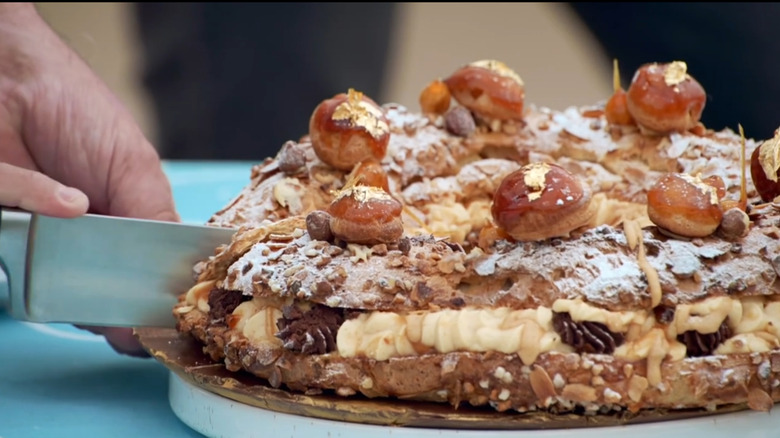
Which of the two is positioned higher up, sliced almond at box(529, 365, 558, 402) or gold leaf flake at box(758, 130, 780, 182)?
gold leaf flake at box(758, 130, 780, 182)

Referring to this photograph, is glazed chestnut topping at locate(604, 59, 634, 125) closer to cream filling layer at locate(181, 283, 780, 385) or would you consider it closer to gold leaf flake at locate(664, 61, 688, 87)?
gold leaf flake at locate(664, 61, 688, 87)

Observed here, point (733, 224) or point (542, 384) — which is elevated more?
point (733, 224)

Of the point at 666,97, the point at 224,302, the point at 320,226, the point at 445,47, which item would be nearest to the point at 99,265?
the point at 224,302

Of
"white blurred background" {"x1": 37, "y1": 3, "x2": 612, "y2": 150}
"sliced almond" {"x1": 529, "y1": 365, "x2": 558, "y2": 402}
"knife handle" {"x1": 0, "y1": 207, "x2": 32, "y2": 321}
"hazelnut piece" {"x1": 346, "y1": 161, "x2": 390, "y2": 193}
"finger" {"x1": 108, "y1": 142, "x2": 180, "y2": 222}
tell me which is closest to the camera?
"sliced almond" {"x1": 529, "y1": 365, "x2": 558, "y2": 402}

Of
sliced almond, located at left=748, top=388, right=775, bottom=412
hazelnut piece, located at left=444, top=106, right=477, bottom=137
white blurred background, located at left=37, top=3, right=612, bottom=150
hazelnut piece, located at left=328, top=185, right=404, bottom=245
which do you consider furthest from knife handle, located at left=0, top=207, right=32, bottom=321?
white blurred background, located at left=37, top=3, right=612, bottom=150

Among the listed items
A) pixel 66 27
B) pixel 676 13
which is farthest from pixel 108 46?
pixel 676 13

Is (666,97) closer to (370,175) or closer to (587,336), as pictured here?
(370,175)
